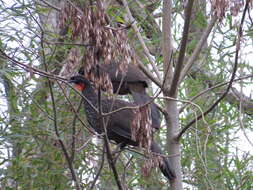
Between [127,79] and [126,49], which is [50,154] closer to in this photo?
[127,79]

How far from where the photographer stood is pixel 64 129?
345 cm

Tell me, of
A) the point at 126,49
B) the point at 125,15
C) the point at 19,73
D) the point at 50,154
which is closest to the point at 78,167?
the point at 50,154

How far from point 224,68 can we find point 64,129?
128cm

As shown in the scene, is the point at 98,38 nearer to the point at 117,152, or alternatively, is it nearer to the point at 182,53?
the point at 182,53

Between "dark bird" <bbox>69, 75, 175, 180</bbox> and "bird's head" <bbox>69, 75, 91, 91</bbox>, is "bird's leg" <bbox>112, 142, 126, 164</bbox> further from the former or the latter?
"bird's head" <bbox>69, 75, 91, 91</bbox>

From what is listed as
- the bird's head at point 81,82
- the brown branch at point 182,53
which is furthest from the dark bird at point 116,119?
the brown branch at point 182,53

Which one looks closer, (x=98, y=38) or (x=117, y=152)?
(x=98, y=38)

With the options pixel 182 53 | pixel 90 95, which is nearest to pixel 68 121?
pixel 90 95

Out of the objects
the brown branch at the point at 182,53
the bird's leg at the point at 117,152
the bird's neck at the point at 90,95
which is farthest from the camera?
the bird's neck at the point at 90,95

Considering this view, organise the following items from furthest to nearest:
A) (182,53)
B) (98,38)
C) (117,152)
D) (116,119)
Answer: (116,119) → (117,152) → (182,53) → (98,38)

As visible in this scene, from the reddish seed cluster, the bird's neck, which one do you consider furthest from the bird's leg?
the reddish seed cluster

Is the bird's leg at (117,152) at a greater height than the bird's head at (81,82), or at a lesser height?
lesser

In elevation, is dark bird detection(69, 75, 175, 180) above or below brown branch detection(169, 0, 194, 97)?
below

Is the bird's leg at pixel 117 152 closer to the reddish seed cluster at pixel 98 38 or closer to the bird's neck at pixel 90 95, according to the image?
the bird's neck at pixel 90 95
